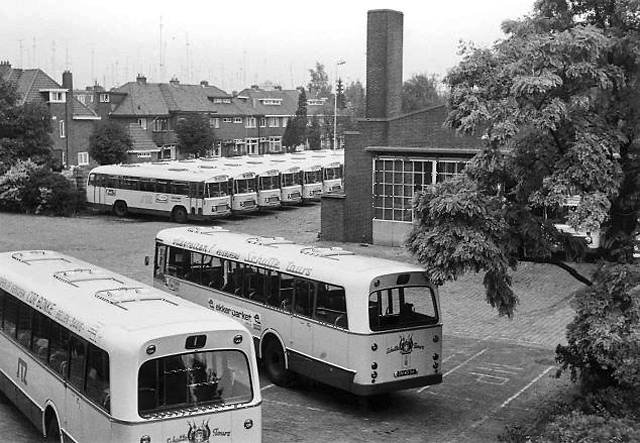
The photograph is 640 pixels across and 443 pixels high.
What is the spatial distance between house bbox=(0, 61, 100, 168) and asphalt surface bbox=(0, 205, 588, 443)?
115 feet

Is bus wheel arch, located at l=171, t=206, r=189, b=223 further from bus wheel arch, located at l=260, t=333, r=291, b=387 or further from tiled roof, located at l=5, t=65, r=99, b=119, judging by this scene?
tiled roof, located at l=5, t=65, r=99, b=119

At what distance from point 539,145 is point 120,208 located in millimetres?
30093

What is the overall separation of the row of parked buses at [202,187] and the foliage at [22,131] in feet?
18.2

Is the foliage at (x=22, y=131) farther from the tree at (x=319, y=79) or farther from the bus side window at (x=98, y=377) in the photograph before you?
the tree at (x=319, y=79)

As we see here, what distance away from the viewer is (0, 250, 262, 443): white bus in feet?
31.0

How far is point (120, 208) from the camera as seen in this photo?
39719mm

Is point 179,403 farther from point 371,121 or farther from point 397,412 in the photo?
point 371,121

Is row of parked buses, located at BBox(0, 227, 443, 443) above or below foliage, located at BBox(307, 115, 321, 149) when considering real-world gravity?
below

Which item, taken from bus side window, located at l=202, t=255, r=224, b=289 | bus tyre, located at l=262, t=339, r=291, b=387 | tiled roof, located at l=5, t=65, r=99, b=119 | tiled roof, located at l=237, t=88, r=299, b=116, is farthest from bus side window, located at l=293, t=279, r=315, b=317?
tiled roof, located at l=237, t=88, r=299, b=116

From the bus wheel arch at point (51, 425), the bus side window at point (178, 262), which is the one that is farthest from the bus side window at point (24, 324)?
the bus side window at point (178, 262)

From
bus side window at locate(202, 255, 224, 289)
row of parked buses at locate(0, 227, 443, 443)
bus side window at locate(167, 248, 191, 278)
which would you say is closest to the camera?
row of parked buses at locate(0, 227, 443, 443)

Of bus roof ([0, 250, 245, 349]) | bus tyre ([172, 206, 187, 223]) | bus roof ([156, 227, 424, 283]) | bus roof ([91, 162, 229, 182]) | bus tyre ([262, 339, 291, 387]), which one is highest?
bus roof ([91, 162, 229, 182])

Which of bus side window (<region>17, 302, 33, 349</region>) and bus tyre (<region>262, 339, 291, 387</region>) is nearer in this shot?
bus side window (<region>17, 302, 33, 349</region>)

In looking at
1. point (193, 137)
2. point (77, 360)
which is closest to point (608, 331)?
point (77, 360)
